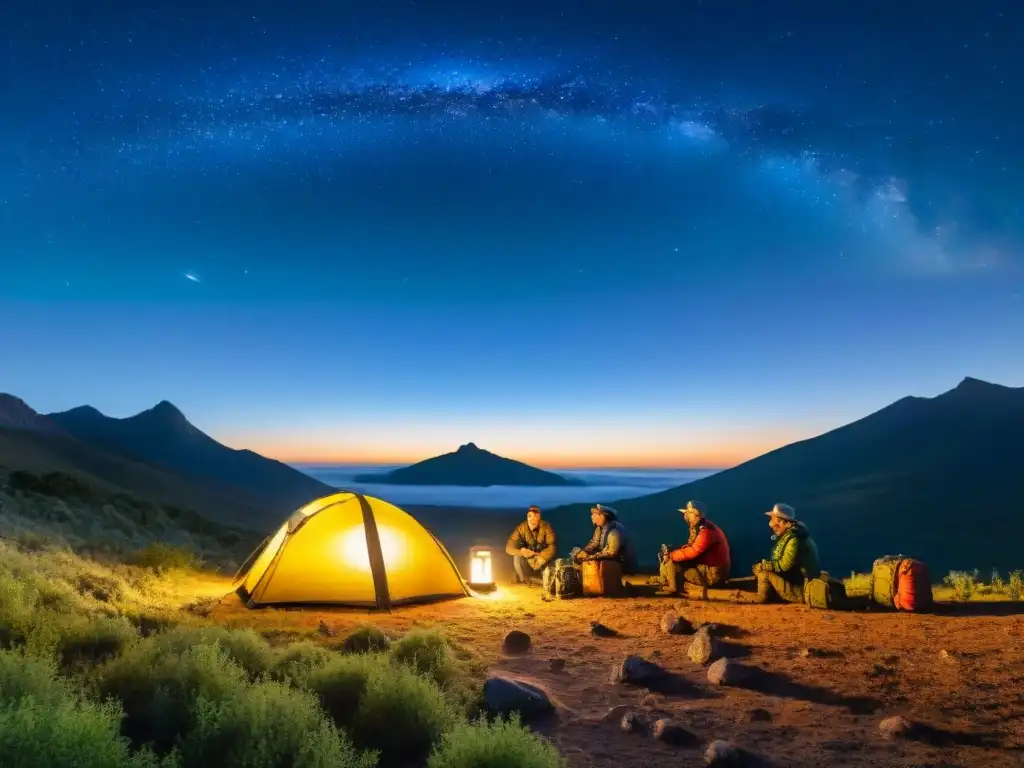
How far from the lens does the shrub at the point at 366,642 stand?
314 inches

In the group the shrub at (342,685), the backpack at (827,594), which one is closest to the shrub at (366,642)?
the shrub at (342,685)

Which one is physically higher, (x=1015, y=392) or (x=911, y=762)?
(x=1015, y=392)

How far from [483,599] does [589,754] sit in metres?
7.88

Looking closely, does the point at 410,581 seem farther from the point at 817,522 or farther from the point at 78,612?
the point at 817,522

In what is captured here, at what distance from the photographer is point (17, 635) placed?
6.76 metres

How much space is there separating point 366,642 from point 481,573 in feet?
19.7

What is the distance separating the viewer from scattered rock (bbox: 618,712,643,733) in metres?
5.86

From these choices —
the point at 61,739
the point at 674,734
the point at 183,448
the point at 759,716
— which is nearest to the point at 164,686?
the point at 61,739

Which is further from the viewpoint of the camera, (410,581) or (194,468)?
(194,468)

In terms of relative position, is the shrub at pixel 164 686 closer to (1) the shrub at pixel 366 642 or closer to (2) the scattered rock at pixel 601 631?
(1) the shrub at pixel 366 642

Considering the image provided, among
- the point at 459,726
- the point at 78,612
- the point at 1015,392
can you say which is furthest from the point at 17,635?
the point at 1015,392

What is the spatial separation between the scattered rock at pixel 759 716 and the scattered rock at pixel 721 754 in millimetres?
925

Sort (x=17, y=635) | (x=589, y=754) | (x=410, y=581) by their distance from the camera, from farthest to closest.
A: 1. (x=410, y=581)
2. (x=17, y=635)
3. (x=589, y=754)

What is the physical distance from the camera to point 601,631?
984 centimetres
